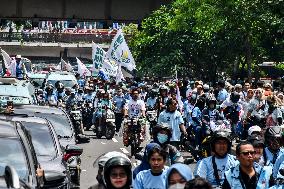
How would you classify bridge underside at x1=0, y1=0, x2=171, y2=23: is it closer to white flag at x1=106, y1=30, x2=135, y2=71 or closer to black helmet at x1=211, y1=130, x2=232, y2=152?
white flag at x1=106, y1=30, x2=135, y2=71

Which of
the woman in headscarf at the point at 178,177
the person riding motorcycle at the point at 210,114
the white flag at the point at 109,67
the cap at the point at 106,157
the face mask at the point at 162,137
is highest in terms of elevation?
the white flag at the point at 109,67

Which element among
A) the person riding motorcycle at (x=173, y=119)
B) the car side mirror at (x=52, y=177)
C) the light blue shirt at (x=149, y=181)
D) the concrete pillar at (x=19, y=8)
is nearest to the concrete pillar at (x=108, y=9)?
the concrete pillar at (x=19, y=8)

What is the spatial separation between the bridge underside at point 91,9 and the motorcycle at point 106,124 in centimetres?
1658

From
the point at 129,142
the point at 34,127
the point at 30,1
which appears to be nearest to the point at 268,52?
the point at 30,1

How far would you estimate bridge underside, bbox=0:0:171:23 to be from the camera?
43125mm

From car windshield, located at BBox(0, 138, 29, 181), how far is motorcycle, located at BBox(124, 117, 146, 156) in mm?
11753

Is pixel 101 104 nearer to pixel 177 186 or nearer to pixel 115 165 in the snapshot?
pixel 115 165

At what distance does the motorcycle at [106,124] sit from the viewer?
88.7 ft

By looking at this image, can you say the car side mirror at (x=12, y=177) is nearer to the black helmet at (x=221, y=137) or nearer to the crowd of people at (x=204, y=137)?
the crowd of people at (x=204, y=137)

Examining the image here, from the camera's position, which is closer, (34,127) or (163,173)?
(163,173)

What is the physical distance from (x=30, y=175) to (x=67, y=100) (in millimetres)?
20547

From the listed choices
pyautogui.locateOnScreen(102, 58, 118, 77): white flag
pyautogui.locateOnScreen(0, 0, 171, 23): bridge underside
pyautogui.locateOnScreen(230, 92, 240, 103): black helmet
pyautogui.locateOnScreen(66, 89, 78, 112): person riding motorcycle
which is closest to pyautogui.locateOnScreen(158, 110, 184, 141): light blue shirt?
pyautogui.locateOnScreen(230, 92, 240, 103): black helmet

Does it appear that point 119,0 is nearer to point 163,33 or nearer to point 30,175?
point 163,33

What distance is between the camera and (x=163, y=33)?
52.2 metres
